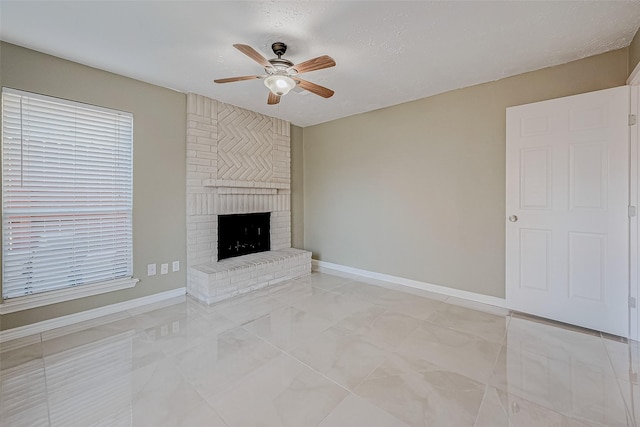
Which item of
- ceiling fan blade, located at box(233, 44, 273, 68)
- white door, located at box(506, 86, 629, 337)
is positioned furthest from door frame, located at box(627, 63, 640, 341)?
ceiling fan blade, located at box(233, 44, 273, 68)

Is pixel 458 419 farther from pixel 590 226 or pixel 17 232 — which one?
pixel 17 232

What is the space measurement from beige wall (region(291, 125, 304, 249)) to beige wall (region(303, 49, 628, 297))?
342 millimetres

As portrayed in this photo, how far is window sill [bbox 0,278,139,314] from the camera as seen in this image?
2412mm

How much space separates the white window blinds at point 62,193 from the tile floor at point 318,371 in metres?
0.60

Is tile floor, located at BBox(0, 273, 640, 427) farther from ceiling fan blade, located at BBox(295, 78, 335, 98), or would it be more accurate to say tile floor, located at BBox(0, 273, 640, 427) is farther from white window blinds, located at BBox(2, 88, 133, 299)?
ceiling fan blade, located at BBox(295, 78, 335, 98)

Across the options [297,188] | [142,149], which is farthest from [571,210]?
[142,149]

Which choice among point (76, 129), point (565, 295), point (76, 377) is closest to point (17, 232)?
point (76, 129)

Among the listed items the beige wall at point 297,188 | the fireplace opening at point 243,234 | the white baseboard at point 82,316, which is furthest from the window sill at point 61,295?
the beige wall at point 297,188

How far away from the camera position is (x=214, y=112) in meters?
3.69

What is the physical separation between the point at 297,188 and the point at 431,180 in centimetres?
239

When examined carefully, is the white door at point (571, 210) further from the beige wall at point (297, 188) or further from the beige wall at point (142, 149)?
the beige wall at point (142, 149)

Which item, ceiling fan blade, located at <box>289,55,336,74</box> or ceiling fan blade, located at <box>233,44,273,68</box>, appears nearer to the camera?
ceiling fan blade, located at <box>233,44,273,68</box>

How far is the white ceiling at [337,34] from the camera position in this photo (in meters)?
1.94

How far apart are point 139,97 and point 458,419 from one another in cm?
409
